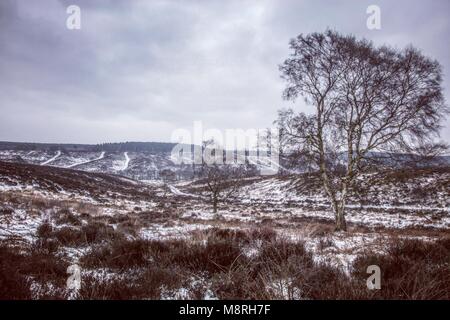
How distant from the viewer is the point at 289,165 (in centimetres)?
1198

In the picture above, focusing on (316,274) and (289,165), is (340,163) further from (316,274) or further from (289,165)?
(316,274)

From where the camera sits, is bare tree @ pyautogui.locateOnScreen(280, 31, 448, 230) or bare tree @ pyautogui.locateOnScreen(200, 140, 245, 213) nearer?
bare tree @ pyautogui.locateOnScreen(280, 31, 448, 230)

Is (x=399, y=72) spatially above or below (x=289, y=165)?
above

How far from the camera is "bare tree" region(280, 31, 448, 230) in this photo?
10180mm

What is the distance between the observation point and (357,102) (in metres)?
10.9

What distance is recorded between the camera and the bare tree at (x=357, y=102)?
10.2 m

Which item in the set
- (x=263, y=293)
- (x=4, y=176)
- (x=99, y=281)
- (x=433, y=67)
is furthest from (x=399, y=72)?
(x=4, y=176)

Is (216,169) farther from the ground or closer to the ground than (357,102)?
closer to the ground

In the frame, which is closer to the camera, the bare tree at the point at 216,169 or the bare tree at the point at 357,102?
the bare tree at the point at 357,102

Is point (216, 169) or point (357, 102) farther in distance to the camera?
point (216, 169)

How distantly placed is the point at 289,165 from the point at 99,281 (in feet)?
33.2
